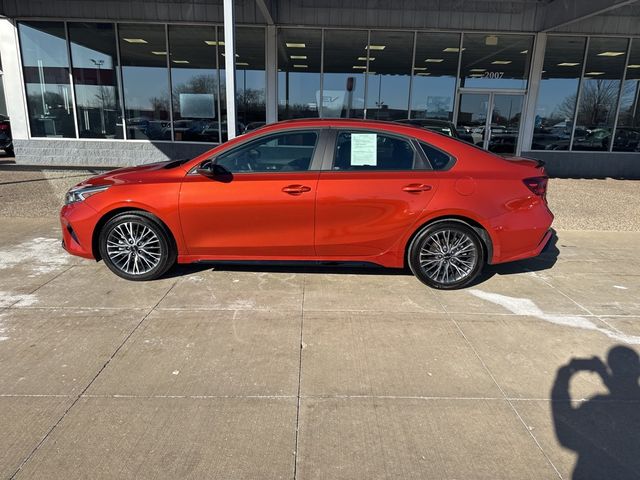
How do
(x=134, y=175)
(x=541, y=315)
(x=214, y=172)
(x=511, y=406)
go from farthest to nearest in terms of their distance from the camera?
(x=134, y=175) < (x=214, y=172) < (x=541, y=315) < (x=511, y=406)

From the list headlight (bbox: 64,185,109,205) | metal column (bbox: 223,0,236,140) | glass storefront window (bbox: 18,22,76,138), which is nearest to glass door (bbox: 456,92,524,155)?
metal column (bbox: 223,0,236,140)

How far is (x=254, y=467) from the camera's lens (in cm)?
234

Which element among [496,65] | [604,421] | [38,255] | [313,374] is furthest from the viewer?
[496,65]

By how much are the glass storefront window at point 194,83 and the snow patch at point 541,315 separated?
1054 cm

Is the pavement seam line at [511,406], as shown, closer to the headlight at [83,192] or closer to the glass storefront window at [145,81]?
the headlight at [83,192]

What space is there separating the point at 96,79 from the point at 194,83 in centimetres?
284

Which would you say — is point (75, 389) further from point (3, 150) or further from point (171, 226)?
point (3, 150)

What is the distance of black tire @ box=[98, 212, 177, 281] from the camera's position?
4566 millimetres

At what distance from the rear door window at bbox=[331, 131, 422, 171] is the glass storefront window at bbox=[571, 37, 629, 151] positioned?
11165 mm

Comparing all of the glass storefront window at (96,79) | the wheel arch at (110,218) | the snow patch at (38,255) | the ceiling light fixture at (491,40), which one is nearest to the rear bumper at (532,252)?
the wheel arch at (110,218)

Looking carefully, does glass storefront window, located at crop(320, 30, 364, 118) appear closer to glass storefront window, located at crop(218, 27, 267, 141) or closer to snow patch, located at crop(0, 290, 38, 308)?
glass storefront window, located at crop(218, 27, 267, 141)

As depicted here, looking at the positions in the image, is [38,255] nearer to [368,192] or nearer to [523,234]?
[368,192]

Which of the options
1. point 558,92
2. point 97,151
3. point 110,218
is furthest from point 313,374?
point 558,92

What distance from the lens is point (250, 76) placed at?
42.3 ft
